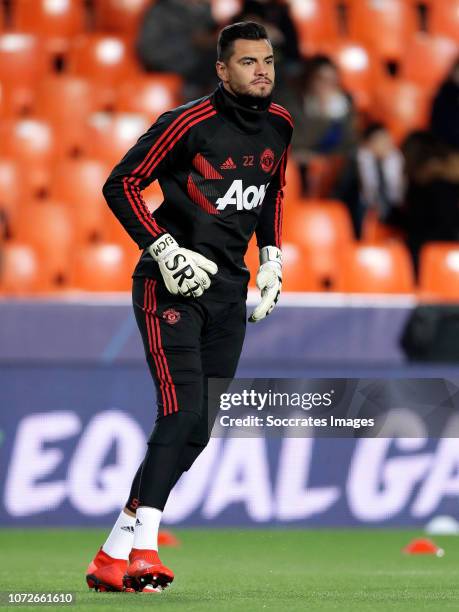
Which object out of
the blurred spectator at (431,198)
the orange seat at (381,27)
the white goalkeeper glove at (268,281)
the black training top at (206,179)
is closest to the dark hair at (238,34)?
the black training top at (206,179)


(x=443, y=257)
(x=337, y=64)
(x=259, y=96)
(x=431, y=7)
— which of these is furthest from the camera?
(x=431, y=7)

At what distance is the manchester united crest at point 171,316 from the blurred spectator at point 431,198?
5200mm

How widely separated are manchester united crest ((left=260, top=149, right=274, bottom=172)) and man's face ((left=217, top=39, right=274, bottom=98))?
236 millimetres

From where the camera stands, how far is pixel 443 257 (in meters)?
9.44

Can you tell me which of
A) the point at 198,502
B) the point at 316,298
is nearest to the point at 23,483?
the point at 198,502

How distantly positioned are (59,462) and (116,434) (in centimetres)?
36

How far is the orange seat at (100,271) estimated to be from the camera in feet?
29.6

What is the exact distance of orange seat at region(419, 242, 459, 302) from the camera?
9352mm

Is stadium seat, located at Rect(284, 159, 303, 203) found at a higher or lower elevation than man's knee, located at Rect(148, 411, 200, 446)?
lower

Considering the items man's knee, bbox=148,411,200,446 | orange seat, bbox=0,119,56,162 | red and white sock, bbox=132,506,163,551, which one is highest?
man's knee, bbox=148,411,200,446

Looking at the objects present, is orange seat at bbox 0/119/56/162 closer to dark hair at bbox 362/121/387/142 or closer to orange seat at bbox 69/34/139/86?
orange seat at bbox 69/34/139/86

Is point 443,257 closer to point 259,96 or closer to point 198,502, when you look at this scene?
point 198,502

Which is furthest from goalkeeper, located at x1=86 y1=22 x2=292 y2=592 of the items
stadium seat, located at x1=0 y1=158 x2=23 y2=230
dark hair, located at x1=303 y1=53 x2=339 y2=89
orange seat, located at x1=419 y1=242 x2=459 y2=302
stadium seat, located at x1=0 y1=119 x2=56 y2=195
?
dark hair, located at x1=303 y1=53 x2=339 y2=89
